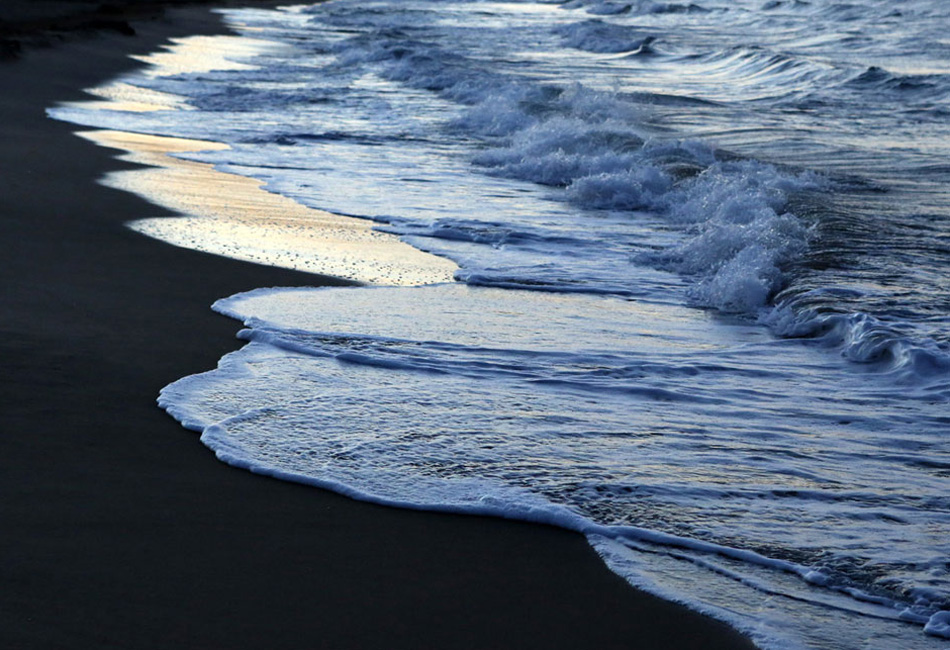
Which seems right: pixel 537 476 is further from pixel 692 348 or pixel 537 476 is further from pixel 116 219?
pixel 116 219

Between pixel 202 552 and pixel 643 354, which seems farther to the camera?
pixel 643 354

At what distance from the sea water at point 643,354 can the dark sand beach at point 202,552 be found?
0.14 metres

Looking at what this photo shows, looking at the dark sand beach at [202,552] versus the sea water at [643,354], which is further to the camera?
the sea water at [643,354]

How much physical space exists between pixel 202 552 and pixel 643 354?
8.94 ft

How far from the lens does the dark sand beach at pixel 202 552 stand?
3.00 m

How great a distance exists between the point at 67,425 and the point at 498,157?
821 centimetres

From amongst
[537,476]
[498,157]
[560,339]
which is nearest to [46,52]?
[498,157]

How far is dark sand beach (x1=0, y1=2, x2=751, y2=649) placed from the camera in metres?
3.00

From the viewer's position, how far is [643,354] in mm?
5535

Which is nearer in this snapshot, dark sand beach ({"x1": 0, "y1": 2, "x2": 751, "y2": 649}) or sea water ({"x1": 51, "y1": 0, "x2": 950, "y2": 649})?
dark sand beach ({"x1": 0, "y1": 2, "x2": 751, "y2": 649})

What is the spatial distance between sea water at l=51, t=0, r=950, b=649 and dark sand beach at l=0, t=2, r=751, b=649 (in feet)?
0.47

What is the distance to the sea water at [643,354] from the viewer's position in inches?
143

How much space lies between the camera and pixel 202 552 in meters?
3.35

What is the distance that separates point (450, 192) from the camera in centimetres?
1005
